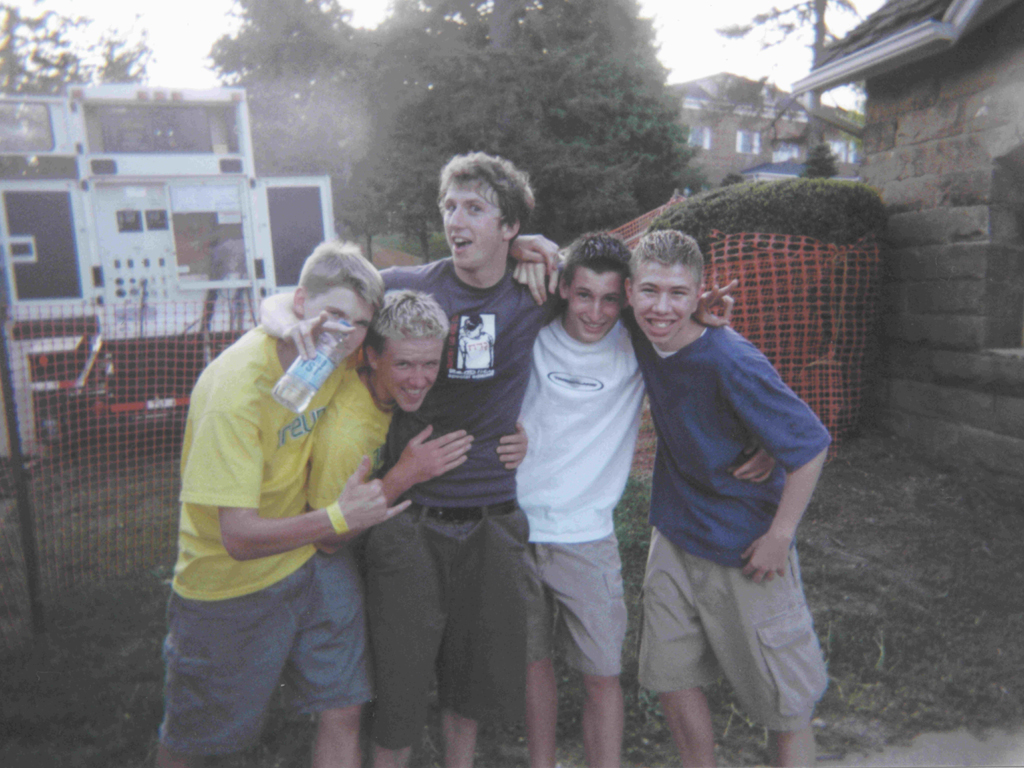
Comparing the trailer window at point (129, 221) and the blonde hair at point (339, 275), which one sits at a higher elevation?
the trailer window at point (129, 221)

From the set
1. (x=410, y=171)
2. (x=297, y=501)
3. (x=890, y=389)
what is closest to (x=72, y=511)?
(x=297, y=501)

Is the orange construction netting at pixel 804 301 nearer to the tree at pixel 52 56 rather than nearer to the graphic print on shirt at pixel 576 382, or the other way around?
the graphic print on shirt at pixel 576 382

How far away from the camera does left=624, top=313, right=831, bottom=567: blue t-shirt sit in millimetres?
2160

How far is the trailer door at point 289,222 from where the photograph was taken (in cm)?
837

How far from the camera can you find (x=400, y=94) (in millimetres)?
19125

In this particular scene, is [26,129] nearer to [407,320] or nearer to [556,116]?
[407,320]

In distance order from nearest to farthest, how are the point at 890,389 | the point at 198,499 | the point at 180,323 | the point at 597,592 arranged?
the point at 198,499, the point at 597,592, the point at 890,389, the point at 180,323

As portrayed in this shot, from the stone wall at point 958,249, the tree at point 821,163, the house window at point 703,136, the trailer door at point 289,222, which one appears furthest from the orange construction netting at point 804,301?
the house window at point 703,136

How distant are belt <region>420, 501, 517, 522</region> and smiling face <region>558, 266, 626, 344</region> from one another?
2.28 feet

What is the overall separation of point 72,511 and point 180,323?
2.88 m

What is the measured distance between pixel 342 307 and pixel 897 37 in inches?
213

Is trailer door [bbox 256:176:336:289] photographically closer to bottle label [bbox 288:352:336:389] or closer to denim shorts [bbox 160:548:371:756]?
denim shorts [bbox 160:548:371:756]

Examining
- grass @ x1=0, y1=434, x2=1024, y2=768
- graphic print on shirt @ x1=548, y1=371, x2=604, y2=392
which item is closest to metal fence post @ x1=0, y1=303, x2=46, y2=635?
grass @ x1=0, y1=434, x2=1024, y2=768

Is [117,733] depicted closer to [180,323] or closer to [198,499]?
Answer: [198,499]
